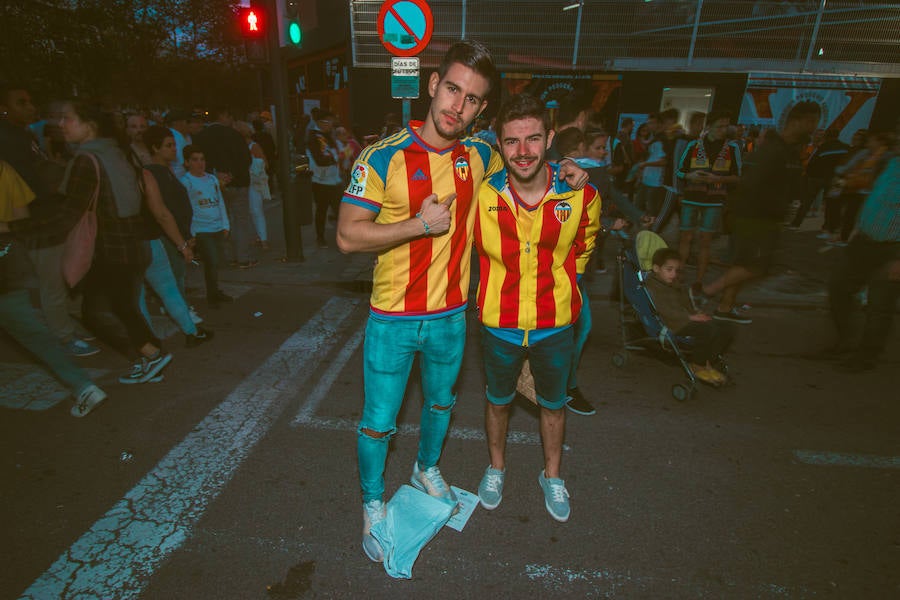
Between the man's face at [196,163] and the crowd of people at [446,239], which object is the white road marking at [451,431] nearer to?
the crowd of people at [446,239]

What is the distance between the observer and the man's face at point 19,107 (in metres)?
5.57

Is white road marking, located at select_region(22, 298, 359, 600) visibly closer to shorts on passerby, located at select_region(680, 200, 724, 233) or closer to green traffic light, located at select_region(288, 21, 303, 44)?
green traffic light, located at select_region(288, 21, 303, 44)

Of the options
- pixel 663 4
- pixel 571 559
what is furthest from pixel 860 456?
pixel 663 4

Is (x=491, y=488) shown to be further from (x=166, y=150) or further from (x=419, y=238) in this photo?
(x=166, y=150)

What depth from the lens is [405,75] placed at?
6.03 meters

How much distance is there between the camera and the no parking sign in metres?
5.91

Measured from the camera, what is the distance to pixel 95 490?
2.95 meters

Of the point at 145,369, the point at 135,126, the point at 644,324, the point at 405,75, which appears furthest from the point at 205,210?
the point at 644,324

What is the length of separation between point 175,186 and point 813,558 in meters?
5.48

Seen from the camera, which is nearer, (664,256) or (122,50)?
(664,256)

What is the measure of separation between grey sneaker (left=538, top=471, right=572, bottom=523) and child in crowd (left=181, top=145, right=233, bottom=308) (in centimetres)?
456

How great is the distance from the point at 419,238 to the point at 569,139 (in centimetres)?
218

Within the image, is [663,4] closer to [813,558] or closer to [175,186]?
[175,186]

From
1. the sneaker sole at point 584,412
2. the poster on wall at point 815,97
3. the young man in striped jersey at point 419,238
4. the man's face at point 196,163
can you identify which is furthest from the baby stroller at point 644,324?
the poster on wall at point 815,97
